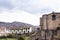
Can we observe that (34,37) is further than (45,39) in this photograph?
Yes

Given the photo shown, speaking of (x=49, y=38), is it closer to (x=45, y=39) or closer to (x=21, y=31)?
(x=45, y=39)

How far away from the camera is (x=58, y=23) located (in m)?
34.0

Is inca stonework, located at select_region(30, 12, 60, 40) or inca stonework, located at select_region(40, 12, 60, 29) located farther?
inca stonework, located at select_region(40, 12, 60, 29)

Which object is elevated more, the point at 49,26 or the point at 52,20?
the point at 52,20

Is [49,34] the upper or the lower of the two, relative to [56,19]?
lower

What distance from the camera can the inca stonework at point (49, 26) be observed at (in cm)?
2976

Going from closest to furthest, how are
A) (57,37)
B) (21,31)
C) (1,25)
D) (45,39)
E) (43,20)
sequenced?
(57,37), (45,39), (43,20), (21,31), (1,25)

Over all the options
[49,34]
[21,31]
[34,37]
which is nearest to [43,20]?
[34,37]

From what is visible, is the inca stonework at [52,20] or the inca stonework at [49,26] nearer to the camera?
the inca stonework at [49,26]

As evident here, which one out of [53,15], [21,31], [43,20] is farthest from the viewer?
[21,31]

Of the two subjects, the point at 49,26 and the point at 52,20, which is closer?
the point at 52,20

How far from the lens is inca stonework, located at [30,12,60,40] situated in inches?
1172

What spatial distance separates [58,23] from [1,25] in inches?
1656

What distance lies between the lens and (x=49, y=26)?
34.7 meters
